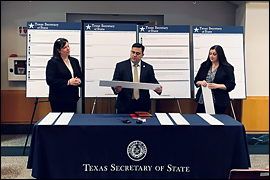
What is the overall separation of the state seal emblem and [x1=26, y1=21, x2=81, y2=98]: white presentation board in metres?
2.23

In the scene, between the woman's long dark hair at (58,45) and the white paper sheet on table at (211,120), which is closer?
the white paper sheet on table at (211,120)

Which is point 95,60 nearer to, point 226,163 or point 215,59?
point 215,59

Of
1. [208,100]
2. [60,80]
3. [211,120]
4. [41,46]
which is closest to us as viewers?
[211,120]

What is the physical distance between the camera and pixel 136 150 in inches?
119

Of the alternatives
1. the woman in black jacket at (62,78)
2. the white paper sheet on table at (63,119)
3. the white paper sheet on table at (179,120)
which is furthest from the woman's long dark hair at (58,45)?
the white paper sheet on table at (179,120)

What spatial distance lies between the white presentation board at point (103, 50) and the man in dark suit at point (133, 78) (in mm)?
922

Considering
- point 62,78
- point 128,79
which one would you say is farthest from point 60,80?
point 128,79

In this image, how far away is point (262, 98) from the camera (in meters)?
5.62

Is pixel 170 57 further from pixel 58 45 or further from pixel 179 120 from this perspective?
pixel 179 120

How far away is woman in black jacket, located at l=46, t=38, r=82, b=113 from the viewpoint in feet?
13.0

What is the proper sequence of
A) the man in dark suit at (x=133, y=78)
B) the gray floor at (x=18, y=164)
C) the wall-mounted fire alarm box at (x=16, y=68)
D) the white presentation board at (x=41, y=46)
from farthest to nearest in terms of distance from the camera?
the wall-mounted fire alarm box at (x=16, y=68), the white presentation board at (x=41, y=46), the man in dark suit at (x=133, y=78), the gray floor at (x=18, y=164)

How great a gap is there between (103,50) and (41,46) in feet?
2.85

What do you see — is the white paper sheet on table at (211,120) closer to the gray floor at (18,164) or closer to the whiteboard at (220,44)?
the gray floor at (18,164)

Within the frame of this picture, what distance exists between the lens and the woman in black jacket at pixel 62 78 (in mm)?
3969
